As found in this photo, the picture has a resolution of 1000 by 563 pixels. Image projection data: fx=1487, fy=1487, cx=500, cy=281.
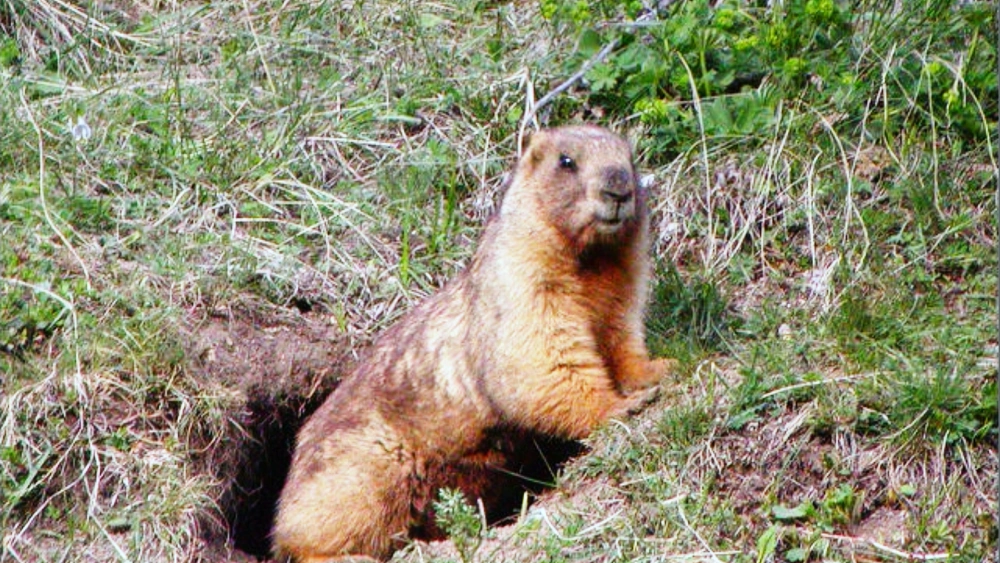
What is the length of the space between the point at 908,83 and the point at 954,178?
617mm

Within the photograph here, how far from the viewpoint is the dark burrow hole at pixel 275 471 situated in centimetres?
663

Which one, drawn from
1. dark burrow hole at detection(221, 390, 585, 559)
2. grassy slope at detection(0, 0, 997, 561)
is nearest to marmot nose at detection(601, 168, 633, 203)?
grassy slope at detection(0, 0, 997, 561)

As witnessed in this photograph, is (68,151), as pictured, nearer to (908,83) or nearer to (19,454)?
(19,454)

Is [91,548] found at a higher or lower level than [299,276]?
lower

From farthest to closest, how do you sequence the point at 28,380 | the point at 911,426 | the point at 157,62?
1. the point at 157,62
2. the point at 28,380
3. the point at 911,426

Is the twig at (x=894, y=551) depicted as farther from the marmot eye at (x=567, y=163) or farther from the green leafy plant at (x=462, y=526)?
the marmot eye at (x=567, y=163)

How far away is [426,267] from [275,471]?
4.36 ft

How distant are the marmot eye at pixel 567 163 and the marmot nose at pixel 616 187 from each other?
0.18 metres

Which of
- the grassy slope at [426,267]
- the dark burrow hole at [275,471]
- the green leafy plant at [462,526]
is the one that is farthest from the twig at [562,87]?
the green leafy plant at [462,526]

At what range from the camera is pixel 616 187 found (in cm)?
620

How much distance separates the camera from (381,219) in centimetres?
809

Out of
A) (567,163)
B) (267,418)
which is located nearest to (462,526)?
(567,163)

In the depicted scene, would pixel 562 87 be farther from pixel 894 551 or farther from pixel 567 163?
pixel 894 551

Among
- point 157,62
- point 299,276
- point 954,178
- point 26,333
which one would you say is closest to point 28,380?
point 26,333
